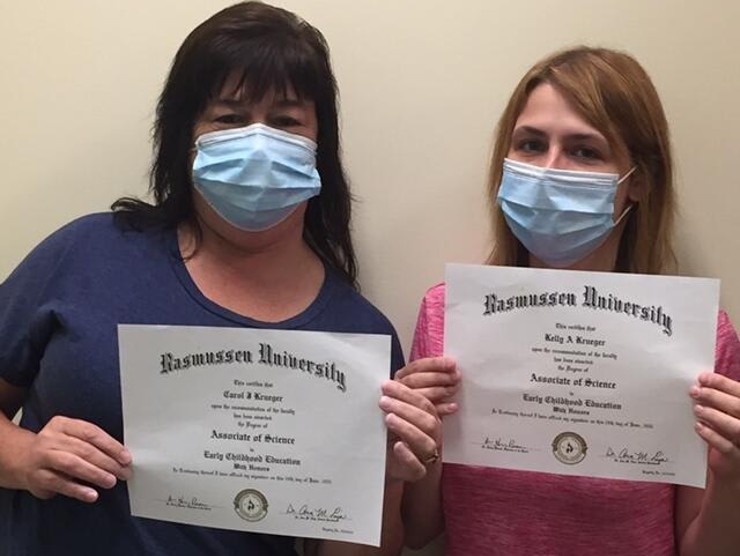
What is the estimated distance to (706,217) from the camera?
4.47ft

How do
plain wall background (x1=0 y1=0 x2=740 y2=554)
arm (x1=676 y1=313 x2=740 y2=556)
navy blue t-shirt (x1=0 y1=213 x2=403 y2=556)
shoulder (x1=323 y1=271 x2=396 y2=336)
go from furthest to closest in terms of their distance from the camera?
plain wall background (x1=0 y1=0 x2=740 y2=554) < shoulder (x1=323 y1=271 x2=396 y2=336) < navy blue t-shirt (x1=0 y1=213 x2=403 y2=556) < arm (x1=676 y1=313 x2=740 y2=556)

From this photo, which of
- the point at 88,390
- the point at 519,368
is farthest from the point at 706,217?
the point at 88,390

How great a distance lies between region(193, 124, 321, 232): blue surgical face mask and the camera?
1122 mm

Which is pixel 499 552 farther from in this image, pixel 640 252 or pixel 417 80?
pixel 417 80

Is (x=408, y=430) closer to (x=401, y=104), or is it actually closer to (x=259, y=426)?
(x=259, y=426)

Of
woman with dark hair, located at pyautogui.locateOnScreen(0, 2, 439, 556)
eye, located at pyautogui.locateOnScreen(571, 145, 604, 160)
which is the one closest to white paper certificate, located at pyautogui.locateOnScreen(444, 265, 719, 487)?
woman with dark hair, located at pyautogui.locateOnScreen(0, 2, 439, 556)

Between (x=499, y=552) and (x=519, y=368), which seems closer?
(x=519, y=368)

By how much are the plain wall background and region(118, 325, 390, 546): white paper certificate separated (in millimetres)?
402

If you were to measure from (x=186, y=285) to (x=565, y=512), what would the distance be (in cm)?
61

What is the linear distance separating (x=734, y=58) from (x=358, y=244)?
0.66 metres
